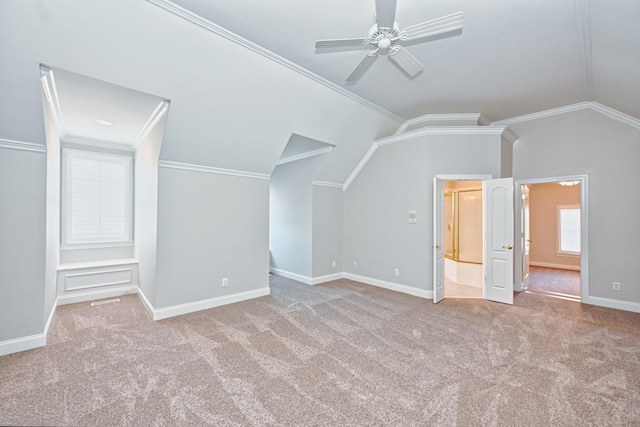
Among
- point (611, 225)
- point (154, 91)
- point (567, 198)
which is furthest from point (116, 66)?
point (567, 198)

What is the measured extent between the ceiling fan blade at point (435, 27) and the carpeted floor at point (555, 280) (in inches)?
212

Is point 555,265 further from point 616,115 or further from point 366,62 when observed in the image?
point 366,62

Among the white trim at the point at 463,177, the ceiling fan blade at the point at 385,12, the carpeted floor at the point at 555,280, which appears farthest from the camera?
the carpeted floor at the point at 555,280

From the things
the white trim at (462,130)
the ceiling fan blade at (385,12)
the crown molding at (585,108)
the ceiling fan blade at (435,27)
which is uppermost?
the crown molding at (585,108)

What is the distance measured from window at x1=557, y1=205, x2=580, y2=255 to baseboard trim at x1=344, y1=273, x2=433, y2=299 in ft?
18.3

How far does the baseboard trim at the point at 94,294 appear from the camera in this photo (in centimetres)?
432

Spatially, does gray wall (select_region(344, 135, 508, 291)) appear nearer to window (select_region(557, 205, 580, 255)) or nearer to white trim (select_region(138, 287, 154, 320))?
white trim (select_region(138, 287, 154, 320))

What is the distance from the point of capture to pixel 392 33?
2338 mm

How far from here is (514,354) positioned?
2885 millimetres

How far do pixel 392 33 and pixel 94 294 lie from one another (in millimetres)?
5607

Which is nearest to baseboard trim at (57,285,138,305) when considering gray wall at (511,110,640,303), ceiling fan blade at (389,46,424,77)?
ceiling fan blade at (389,46,424,77)

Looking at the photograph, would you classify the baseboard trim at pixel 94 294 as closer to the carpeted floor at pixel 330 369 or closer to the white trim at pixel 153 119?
the carpeted floor at pixel 330 369

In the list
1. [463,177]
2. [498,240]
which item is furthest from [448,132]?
[498,240]

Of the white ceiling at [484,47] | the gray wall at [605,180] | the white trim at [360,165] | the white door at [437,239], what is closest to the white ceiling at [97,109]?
the white ceiling at [484,47]
